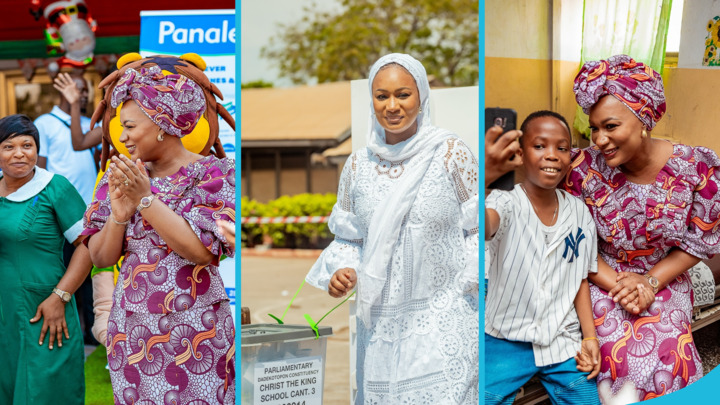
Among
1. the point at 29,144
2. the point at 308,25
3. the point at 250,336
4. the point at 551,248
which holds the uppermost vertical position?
the point at 308,25

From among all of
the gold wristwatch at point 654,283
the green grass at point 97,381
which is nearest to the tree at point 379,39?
the gold wristwatch at point 654,283

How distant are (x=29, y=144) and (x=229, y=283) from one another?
1296 mm

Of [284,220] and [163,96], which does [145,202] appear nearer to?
[163,96]

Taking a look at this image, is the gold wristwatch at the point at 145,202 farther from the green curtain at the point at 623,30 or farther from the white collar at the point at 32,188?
the green curtain at the point at 623,30

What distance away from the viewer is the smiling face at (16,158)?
11.3 ft

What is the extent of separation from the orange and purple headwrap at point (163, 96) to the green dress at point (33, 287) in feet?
2.79

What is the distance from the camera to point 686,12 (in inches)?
133

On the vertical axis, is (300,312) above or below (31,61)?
below

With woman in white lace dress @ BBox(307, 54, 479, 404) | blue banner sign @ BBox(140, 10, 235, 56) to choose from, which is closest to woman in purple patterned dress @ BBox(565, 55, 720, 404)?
woman in white lace dress @ BBox(307, 54, 479, 404)

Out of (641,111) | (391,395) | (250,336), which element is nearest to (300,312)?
(250,336)

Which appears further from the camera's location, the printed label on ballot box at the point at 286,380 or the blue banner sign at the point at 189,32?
the blue banner sign at the point at 189,32

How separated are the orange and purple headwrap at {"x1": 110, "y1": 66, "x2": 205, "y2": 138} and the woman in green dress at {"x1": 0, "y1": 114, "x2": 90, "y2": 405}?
0.85m

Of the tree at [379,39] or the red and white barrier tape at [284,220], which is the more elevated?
the tree at [379,39]

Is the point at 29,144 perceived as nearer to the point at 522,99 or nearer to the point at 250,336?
the point at 250,336
